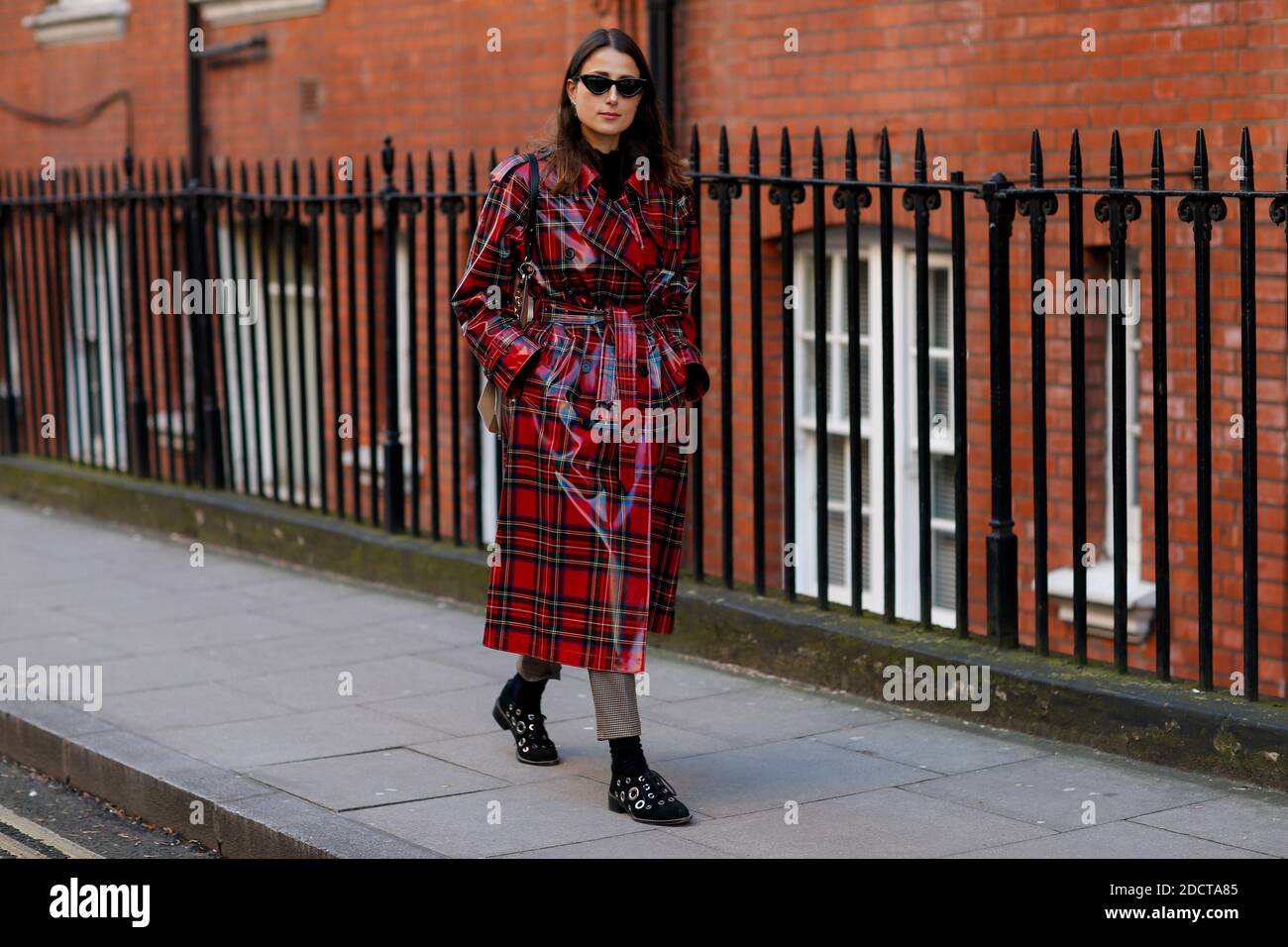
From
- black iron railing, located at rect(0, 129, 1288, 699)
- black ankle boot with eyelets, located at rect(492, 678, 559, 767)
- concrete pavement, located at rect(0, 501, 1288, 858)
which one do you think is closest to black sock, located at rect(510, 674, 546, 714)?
black ankle boot with eyelets, located at rect(492, 678, 559, 767)

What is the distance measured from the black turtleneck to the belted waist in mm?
295

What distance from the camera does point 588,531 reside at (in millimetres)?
5438

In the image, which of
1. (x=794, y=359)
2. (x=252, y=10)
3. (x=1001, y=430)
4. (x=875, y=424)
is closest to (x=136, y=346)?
(x=252, y=10)

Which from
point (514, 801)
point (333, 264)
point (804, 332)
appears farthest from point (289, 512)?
point (514, 801)

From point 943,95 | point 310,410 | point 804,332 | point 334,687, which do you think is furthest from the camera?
point 310,410

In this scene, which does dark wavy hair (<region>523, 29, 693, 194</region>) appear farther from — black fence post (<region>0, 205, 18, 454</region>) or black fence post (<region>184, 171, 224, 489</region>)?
black fence post (<region>0, 205, 18, 454</region>)

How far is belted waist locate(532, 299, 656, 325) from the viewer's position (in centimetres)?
542

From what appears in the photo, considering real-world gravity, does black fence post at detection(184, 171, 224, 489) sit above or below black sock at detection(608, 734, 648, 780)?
above

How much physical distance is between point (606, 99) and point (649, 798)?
5.93 feet

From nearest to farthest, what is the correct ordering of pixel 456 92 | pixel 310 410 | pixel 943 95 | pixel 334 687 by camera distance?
1. pixel 334 687
2. pixel 943 95
3. pixel 456 92
4. pixel 310 410

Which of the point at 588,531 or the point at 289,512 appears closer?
the point at 588,531

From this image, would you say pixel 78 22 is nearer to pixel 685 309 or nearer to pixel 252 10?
pixel 252 10
